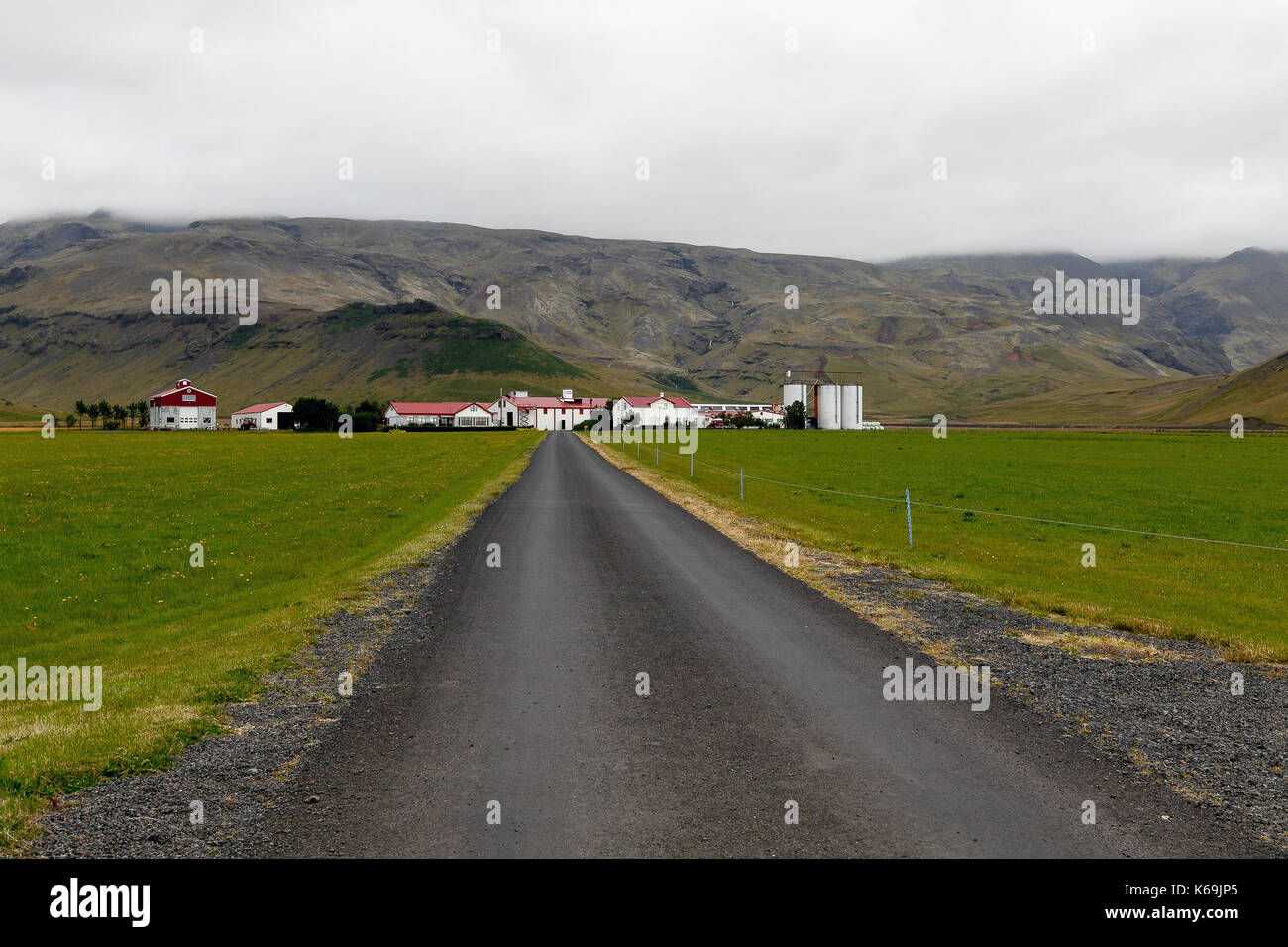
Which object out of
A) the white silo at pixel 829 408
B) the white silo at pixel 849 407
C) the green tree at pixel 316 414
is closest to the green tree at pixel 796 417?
the white silo at pixel 829 408

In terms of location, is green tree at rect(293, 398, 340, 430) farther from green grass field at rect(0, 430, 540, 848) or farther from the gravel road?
the gravel road

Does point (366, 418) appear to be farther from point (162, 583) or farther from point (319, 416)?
point (162, 583)

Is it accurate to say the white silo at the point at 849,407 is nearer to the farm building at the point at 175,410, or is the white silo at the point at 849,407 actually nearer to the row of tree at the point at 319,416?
the row of tree at the point at 319,416

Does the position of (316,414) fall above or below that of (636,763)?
above

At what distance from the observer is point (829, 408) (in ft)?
634

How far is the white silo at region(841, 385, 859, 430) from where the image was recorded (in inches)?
7564

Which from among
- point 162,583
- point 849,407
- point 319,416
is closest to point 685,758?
point 162,583

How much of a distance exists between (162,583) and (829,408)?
183 m

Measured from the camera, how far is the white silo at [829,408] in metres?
192

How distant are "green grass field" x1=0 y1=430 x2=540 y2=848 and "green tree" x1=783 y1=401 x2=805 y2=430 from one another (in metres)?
147

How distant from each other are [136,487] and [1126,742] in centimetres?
4536

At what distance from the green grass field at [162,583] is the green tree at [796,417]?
14684 centimetres

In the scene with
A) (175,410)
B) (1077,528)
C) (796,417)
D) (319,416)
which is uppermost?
(175,410)
